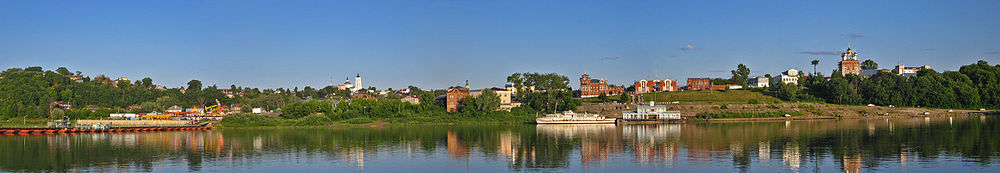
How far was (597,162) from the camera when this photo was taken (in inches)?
1549

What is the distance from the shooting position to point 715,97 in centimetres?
10694

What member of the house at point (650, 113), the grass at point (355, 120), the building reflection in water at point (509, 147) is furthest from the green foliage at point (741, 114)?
the building reflection in water at point (509, 147)

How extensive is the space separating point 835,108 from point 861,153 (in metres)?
57.6

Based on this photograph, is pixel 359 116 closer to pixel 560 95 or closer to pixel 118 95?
pixel 560 95

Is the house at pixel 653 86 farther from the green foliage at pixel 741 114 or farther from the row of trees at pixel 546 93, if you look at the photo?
the green foliage at pixel 741 114

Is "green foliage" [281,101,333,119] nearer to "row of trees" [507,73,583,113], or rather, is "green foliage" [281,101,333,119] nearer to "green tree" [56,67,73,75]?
"row of trees" [507,73,583,113]

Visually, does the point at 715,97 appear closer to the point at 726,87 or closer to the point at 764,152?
the point at 726,87

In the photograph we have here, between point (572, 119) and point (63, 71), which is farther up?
point (63, 71)

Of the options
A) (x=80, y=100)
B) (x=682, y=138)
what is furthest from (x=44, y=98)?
(x=682, y=138)

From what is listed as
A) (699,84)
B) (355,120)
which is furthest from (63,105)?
(699,84)

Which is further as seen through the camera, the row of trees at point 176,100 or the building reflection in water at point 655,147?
the row of trees at point 176,100

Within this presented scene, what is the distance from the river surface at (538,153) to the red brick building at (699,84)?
6702 centimetres

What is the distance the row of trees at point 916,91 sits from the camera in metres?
100

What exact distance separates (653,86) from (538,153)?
84.0 m
